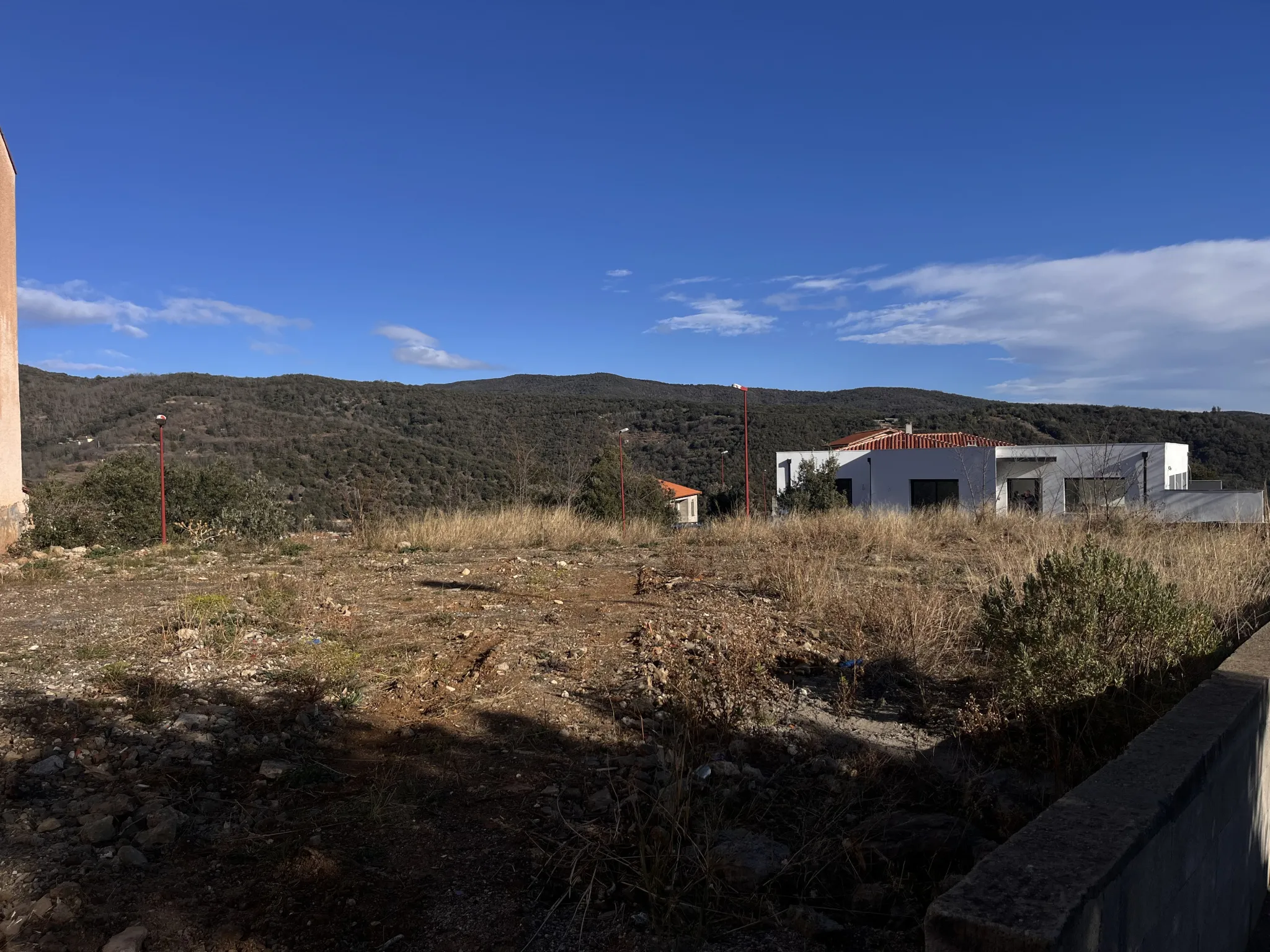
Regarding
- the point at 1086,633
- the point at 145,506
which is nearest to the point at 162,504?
the point at 145,506

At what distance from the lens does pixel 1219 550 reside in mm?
7758

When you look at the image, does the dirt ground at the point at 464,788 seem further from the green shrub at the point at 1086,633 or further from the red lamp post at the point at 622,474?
the red lamp post at the point at 622,474

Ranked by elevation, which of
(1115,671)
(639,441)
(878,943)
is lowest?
(878,943)

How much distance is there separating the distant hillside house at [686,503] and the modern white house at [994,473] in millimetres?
4205

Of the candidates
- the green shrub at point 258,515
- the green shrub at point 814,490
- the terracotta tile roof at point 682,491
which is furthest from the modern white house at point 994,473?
the green shrub at point 258,515

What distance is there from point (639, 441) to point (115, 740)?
41.7 meters

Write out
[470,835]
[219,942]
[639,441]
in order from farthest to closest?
1. [639,441]
2. [470,835]
3. [219,942]

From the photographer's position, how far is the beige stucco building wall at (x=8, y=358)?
485 inches

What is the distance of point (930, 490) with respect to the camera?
107ft

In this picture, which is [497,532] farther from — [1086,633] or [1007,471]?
[1007,471]

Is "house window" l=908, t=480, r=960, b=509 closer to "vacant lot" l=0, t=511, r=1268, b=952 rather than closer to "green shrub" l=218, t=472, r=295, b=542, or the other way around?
"green shrub" l=218, t=472, r=295, b=542

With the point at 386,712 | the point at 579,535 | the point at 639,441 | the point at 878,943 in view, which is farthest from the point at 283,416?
the point at 878,943

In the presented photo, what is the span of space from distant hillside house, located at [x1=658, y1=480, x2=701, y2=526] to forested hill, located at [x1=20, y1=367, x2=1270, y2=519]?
93 cm

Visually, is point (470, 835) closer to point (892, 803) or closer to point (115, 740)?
point (892, 803)
